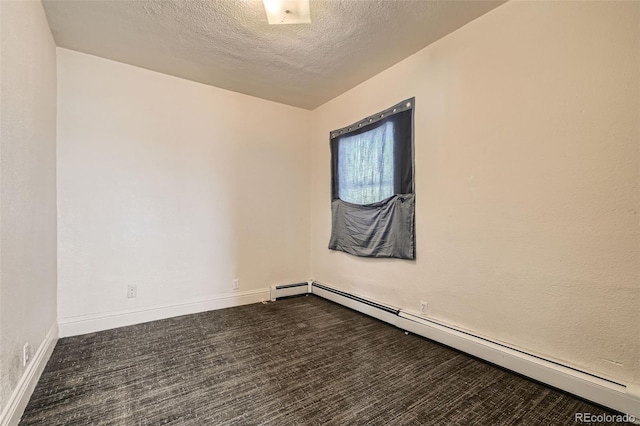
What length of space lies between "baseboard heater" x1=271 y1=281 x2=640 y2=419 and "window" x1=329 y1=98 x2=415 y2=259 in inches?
22.0

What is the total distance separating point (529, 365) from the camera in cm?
178

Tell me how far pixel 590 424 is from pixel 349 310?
6.63ft

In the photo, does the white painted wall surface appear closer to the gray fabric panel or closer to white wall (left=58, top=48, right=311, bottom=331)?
the gray fabric panel

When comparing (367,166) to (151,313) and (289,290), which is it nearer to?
(289,290)

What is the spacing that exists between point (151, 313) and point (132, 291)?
0.95ft

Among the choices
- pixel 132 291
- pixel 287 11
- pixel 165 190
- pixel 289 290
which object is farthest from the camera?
pixel 289 290

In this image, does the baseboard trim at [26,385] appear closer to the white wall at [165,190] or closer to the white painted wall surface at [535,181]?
the white wall at [165,190]

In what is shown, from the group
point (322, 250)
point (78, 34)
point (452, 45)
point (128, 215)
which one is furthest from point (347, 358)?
point (78, 34)

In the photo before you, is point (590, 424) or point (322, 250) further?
point (322, 250)

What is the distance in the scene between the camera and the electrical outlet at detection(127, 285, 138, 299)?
271cm

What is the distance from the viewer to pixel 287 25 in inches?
84.4

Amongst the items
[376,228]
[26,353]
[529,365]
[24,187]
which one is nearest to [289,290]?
[376,228]

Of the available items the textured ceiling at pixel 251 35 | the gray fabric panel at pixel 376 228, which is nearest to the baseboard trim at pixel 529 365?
the gray fabric panel at pixel 376 228

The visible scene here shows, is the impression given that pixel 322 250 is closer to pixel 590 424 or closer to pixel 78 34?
pixel 590 424
